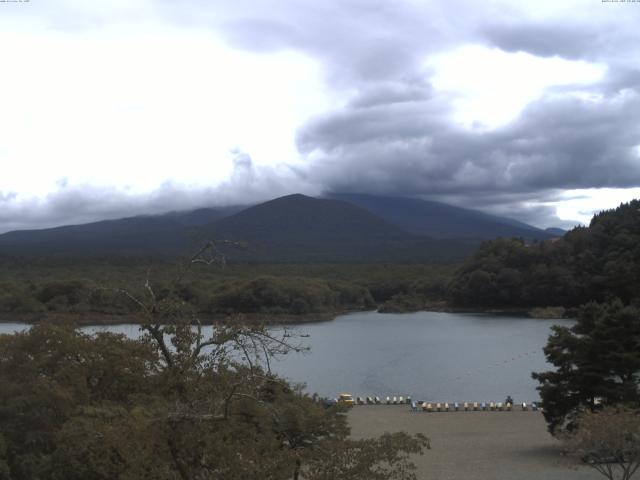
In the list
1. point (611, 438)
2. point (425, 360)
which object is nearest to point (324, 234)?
point (425, 360)

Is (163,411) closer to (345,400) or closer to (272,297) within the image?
(345,400)

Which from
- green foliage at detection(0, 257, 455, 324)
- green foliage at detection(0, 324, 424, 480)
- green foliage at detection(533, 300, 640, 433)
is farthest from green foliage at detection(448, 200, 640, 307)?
green foliage at detection(0, 324, 424, 480)

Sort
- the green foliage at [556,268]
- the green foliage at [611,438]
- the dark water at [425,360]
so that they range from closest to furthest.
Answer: the green foliage at [611,438], the dark water at [425,360], the green foliage at [556,268]

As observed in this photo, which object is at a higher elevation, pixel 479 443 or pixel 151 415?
pixel 151 415

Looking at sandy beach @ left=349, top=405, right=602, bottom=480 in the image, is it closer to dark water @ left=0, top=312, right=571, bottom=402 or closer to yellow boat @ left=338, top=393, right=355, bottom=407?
yellow boat @ left=338, top=393, right=355, bottom=407

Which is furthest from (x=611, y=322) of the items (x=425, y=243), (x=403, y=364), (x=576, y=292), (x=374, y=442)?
(x=425, y=243)

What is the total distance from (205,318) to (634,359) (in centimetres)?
4182

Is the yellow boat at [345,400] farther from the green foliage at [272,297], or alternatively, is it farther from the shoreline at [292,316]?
the green foliage at [272,297]

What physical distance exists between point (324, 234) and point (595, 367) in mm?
131125

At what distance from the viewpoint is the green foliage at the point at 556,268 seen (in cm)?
5791

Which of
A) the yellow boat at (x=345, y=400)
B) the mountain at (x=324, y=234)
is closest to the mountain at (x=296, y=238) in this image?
the mountain at (x=324, y=234)

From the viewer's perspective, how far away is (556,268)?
60531 millimetres

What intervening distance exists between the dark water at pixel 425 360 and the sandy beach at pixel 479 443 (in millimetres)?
3515

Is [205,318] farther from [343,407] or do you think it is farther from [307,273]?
[343,407]
